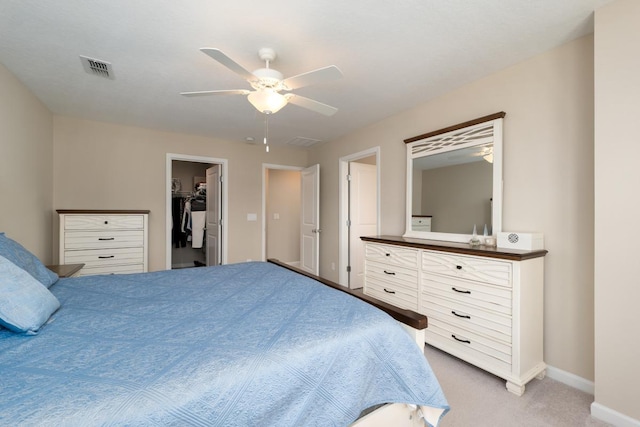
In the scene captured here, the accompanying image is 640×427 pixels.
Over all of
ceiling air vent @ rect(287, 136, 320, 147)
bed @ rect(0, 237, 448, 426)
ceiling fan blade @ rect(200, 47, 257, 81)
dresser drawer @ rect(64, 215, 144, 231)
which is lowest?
bed @ rect(0, 237, 448, 426)

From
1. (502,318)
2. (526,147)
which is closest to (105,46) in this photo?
(526,147)

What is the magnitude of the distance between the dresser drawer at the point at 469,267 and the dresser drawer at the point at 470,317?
240 millimetres

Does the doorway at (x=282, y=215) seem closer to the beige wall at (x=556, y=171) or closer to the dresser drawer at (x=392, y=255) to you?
the dresser drawer at (x=392, y=255)

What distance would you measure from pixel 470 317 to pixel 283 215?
14.9ft

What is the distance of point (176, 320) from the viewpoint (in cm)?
124

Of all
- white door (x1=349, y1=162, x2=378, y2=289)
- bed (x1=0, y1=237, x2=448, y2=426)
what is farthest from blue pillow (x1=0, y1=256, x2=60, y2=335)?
white door (x1=349, y1=162, x2=378, y2=289)

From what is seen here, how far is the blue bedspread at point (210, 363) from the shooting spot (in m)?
0.73

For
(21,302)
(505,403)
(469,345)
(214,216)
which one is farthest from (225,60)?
(214,216)

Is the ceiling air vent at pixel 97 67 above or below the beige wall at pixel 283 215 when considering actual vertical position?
above

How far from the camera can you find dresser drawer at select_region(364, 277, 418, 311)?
104 inches

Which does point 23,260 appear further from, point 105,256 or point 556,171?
point 556,171

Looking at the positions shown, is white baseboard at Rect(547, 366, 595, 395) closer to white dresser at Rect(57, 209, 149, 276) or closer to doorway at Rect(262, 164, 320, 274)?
doorway at Rect(262, 164, 320, 274)

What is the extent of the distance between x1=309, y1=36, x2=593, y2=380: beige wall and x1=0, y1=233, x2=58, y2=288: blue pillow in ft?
11.2

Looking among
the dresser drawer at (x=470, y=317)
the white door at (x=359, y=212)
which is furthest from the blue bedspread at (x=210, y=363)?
the white door at (x=359, y=212)
